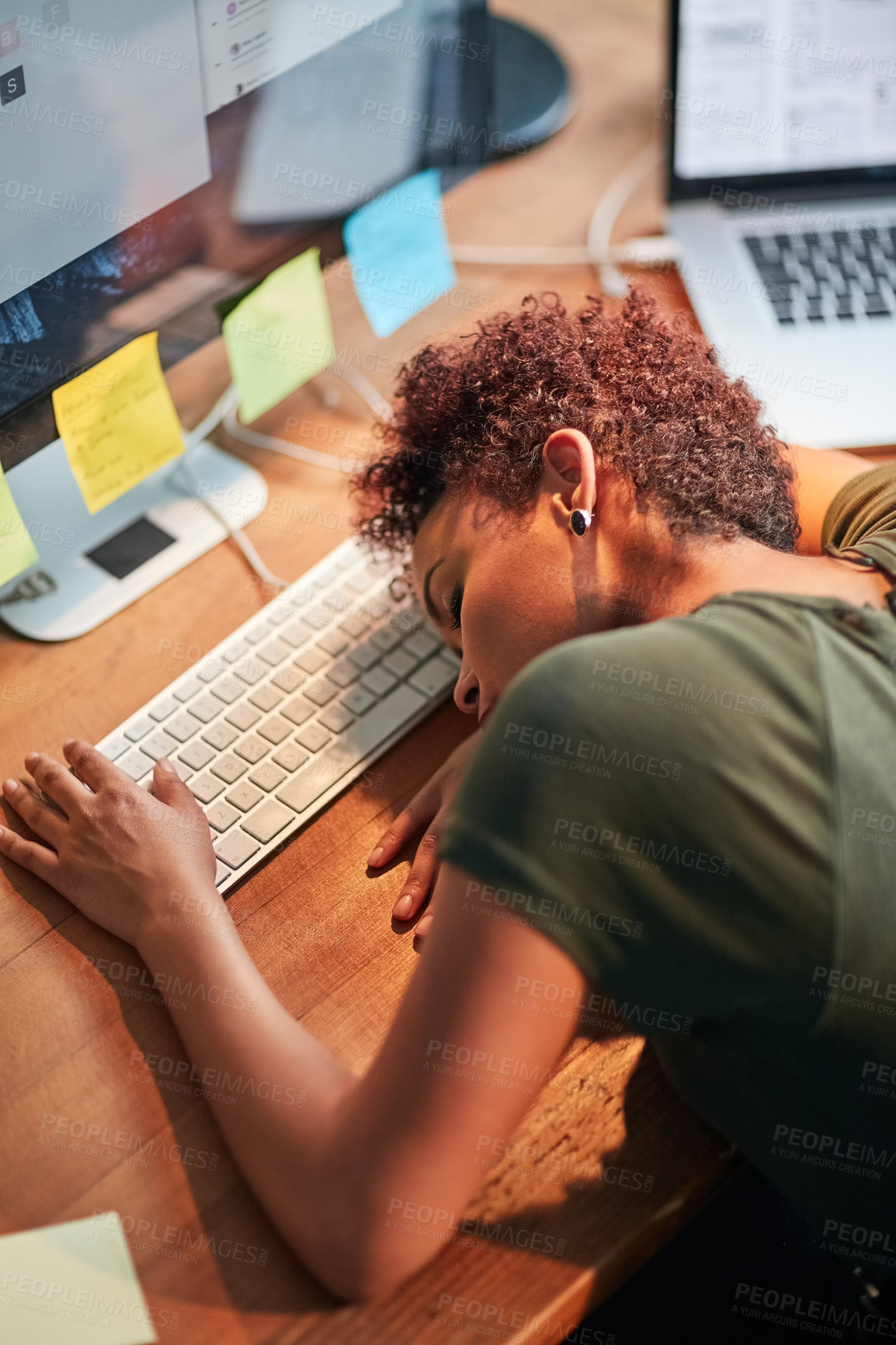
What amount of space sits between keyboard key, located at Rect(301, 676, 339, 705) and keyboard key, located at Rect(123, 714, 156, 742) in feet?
0.38

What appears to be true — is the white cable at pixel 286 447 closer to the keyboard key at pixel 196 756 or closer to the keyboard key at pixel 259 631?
the keyboard key at pixel 259 631

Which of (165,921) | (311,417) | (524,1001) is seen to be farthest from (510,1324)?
(311,417)

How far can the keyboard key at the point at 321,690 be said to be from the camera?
32.8 inches

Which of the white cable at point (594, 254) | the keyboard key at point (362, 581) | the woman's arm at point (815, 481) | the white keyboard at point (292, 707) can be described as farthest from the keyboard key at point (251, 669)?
the white cable at point (594, 254)

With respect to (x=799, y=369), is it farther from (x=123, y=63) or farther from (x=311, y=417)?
(x=123, y=63)

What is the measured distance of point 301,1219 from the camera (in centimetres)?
59

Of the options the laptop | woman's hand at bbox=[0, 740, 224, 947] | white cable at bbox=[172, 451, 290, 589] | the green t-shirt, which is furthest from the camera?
the laptop

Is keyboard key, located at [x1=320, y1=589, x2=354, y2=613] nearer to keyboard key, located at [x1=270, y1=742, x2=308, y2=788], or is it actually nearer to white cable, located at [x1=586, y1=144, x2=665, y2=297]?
keyboard key, located at [x1=270, y1=742, x2=308, y2=788]

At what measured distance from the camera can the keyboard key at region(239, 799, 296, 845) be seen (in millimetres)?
762

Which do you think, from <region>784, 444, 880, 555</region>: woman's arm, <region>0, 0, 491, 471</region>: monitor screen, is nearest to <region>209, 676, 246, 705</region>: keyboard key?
<region>0, 0, 491, 471</region>: monitor screen

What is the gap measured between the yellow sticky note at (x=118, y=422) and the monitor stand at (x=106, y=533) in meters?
0.03

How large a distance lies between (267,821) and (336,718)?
10 centimetres

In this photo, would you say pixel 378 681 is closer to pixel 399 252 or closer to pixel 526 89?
pixel 399 252

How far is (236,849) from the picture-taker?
755mm
